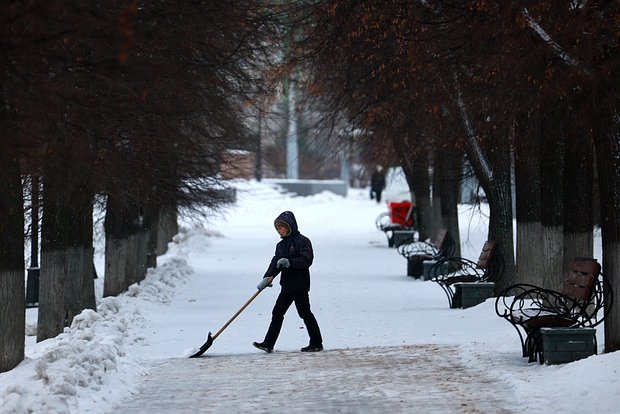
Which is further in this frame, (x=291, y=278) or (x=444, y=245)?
(x=444, y=245)

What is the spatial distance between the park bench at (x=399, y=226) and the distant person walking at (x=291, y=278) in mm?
22005

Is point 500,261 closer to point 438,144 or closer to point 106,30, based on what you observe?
point 438,144

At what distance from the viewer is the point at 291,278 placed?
14.1 metres

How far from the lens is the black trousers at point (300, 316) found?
13898mm

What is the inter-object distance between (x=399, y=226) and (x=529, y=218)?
24.7 metres

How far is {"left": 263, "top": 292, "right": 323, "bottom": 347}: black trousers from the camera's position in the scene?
1390 cm

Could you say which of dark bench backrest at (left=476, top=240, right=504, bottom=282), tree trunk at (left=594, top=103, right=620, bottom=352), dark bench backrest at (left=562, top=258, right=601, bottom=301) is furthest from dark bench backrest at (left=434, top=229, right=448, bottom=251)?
tree trunk at (left=594, top=103, right=620, bottom=352)

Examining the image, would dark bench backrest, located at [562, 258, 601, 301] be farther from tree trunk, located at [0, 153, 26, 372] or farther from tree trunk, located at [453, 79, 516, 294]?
tree trunk, located at [453, 79, 516, 294]

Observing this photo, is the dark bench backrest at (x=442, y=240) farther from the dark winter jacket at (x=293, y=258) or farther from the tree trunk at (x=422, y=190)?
the dark winter jacket at (x=293, y=258)

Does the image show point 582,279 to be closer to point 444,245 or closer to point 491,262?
point 491,262

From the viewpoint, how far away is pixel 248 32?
16.2 meters

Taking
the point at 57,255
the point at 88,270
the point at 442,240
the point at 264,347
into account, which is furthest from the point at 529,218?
the point at 442,240

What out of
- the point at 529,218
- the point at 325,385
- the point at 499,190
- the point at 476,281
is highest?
the point at 499,190

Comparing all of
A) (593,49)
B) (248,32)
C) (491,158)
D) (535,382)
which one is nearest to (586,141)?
(593,49)
